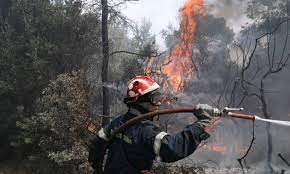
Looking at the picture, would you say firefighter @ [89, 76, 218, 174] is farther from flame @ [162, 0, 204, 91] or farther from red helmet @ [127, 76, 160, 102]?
flame @ [162, 0, 204, 91]

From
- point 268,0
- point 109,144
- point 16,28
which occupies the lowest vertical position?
point 109,144

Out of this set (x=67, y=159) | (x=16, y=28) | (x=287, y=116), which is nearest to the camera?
(x=67, y=159)

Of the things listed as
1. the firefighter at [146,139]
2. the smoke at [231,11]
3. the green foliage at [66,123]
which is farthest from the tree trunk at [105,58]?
the smoke at [231,11]

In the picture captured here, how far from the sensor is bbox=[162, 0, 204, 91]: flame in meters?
35.1

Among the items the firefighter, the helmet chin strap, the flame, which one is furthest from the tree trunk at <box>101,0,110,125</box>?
the flame

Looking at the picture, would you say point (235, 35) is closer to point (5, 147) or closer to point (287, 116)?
point (287, 116)

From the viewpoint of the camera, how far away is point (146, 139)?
431 cm

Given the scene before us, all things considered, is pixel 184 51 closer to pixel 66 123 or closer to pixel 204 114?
pixel 66 123

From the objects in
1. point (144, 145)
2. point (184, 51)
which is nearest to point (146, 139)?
point (144, 145)

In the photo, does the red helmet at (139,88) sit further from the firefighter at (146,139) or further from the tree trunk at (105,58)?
the tree trunk at (105,58)

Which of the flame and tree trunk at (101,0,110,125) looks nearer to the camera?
tree trunk at (101,0,110,125)

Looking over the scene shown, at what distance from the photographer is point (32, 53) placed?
17.4m

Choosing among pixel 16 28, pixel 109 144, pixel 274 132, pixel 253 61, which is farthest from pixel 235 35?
pixel 109 144

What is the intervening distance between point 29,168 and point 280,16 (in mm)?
21980
